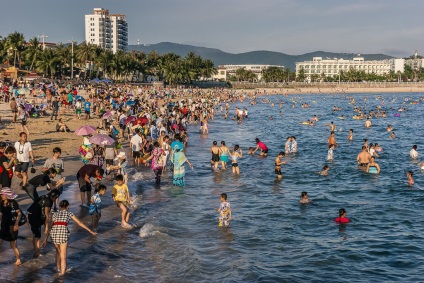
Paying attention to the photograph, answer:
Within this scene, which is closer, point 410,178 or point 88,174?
point 88,174

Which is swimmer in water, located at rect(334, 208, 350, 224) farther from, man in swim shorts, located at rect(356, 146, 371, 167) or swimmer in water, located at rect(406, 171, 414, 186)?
man in swim shorts, located at rect(356, 146, 371, 167)

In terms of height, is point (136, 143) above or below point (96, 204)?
above

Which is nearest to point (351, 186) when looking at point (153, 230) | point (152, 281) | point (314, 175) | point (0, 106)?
point (314, 175)

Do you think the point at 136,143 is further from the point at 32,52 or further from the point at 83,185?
the point at 32,52

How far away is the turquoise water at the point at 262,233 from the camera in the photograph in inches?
410

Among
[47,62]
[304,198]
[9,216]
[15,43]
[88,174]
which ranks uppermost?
[15,43]

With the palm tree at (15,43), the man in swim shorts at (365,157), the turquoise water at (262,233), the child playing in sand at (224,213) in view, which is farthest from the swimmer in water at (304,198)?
the palm tree at (15,43)

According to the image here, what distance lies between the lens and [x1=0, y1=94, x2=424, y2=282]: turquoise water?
10.4 metres

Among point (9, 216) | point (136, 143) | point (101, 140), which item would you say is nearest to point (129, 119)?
point (136, 143)

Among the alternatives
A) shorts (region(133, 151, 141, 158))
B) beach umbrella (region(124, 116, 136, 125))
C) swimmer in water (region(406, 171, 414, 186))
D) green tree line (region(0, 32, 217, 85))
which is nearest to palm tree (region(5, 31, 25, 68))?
green tree line (region(0, 32, 217, 85))

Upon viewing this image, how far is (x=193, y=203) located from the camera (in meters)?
16.0

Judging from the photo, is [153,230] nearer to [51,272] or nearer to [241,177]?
[51,272]

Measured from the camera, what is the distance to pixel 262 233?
1324cm

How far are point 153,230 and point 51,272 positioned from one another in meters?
3.66
